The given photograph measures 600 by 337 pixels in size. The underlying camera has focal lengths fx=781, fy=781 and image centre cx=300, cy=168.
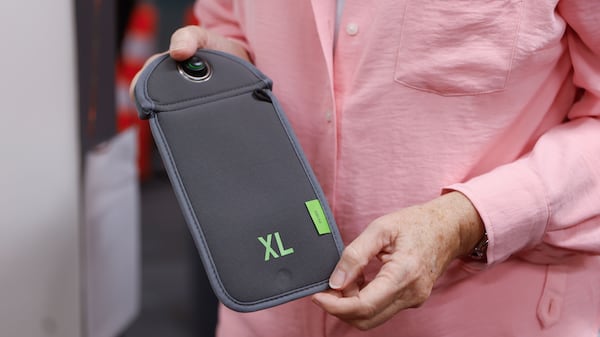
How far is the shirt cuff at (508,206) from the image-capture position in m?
0.83

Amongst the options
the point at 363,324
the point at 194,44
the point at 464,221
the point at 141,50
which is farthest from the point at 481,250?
the point at 141,50

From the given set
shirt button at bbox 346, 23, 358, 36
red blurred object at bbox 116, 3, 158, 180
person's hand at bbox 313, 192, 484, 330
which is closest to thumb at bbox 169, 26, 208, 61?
shirt button at bbox 346, 23, 358, 36

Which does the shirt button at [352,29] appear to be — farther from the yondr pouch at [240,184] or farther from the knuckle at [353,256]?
the knuckle at [353,256]

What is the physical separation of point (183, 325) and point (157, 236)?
0.65m

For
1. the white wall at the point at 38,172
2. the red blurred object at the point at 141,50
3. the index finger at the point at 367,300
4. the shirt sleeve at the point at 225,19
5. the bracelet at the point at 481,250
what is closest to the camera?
the index finger at the point at 367,300

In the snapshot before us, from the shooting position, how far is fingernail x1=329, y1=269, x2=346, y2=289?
76 centimetres

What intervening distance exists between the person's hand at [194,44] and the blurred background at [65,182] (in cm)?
41

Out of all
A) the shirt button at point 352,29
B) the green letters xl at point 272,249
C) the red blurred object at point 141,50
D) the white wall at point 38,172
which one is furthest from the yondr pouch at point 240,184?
the red blurred object at point 141,50

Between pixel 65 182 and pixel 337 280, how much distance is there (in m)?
0.85

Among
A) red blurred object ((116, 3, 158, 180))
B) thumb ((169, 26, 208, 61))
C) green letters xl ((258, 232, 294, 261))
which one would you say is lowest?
red blurred object ((116, 3, 158, 180))

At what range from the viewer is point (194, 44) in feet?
2.90

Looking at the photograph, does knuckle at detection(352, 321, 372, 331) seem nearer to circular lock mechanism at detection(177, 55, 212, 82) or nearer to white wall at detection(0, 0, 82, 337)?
circular lock mechanism at detection(177, 55, 212, 82)

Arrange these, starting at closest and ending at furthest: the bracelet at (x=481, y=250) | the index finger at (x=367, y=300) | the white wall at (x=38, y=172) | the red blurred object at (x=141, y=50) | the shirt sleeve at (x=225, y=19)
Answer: the index finger at (x=367, y=300) → the bracelet at (x=481, y=250) → the shirt sleeve at (x=225, y=19) → the white wall at (x=38, y=172) → the red blurred object at (x=141, y=50)

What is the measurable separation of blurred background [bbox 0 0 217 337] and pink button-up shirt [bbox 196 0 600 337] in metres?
0.51
